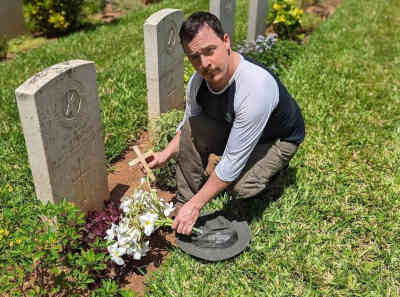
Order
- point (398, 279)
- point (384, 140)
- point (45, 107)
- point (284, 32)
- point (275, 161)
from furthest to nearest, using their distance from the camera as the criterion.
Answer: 1. point (284, 32)
2. point (384, 140)
3. point (275, 161)
4. point (398, 279)
5. point (45, 107)

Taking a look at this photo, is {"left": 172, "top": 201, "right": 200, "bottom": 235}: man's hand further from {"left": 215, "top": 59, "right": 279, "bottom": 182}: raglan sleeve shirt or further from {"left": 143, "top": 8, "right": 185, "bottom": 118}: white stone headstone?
{"left": 143, "top": 8, "right": 185, "bottom": 118}: white stone headstone

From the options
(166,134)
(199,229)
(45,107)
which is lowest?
(199,229)

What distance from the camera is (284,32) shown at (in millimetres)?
7184

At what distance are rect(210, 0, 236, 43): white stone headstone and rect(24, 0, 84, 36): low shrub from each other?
3.45 meters

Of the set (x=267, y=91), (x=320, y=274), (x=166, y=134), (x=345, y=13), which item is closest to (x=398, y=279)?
(x=320, y=274)

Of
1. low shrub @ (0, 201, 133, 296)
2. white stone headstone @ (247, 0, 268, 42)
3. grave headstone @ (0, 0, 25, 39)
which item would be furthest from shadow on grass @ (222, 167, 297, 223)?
grave headstone @ (0, 0, 25, 39)

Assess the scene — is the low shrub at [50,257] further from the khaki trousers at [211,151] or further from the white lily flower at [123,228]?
the khaki trousers at [211,151]

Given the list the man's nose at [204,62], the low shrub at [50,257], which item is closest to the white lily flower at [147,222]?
the low shrub at [50,257]

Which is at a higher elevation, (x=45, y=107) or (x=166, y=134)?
(x=45, y=107)

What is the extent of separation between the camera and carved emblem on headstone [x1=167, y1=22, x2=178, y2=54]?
3.82 meters

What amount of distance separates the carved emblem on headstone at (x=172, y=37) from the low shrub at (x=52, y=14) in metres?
4.16

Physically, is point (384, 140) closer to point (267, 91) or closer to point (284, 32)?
point (267, 91)

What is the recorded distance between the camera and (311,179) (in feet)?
11.1

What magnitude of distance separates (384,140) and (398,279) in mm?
1904
